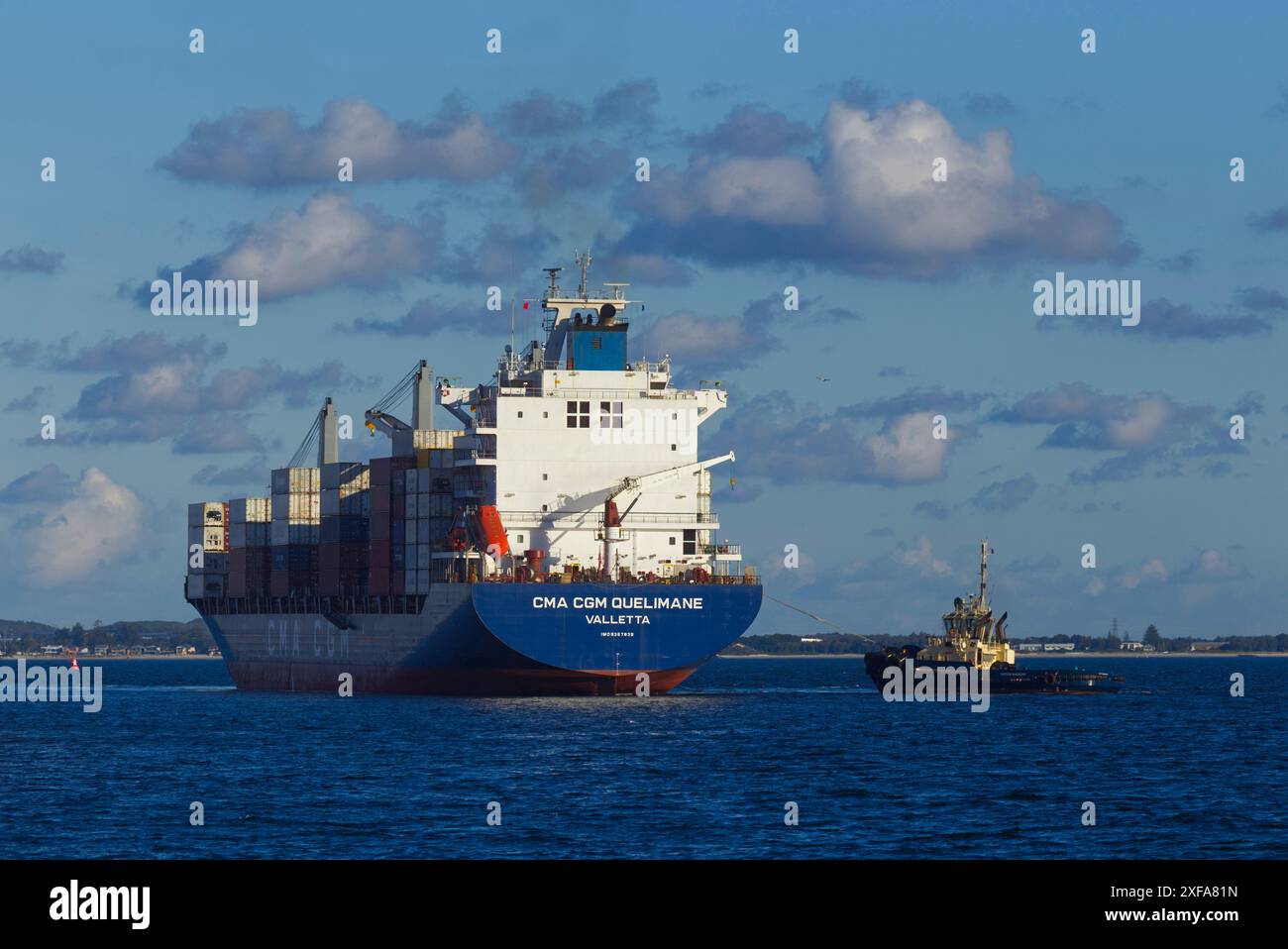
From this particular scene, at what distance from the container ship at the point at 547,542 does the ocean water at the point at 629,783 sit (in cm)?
227

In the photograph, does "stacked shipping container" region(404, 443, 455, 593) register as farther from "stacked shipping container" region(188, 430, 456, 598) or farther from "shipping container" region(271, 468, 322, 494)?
"shipping container" region(271, 468, 322, 494)

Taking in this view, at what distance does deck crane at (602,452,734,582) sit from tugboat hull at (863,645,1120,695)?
26159 mm

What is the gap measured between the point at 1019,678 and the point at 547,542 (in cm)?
3331

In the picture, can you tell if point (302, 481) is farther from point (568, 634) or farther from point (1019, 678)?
point (1019, 678)

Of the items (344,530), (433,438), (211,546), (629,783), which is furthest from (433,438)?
(629,783)

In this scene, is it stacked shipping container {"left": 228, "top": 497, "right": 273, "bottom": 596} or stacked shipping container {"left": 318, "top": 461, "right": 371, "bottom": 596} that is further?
stacked shipping container {"left": 228, "top": 497, "right": 273, "bottom": 596}

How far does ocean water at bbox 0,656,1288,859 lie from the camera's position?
37750 mm

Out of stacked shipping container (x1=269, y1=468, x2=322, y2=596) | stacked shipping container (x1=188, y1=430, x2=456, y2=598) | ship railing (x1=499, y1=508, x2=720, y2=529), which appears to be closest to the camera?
ship railing (x1=499, y1=508, x2=720, y2=529)

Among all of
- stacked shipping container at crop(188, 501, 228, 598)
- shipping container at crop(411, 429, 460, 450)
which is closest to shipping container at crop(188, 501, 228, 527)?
stacked shipping container at crop(188, 501, 228, 598)

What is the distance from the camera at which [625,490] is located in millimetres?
78125

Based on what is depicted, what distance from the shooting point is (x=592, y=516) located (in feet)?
260
